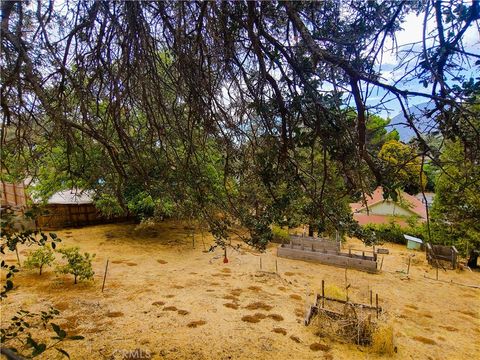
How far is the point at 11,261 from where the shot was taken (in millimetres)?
7199

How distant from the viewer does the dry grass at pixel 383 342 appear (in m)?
4.77

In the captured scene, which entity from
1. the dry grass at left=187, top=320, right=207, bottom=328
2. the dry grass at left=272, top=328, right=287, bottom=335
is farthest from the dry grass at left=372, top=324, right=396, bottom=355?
the dry grass at left=187, top=320, right=207, bottom=328

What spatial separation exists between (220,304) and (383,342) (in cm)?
291

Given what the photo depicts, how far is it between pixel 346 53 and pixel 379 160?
0.65m

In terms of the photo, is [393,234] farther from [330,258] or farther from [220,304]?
[220,304]

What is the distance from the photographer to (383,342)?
4.80 m

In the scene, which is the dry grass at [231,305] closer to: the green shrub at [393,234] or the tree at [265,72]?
the tree at [265,72]

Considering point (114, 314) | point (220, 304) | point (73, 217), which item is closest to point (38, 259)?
point (114, 314)

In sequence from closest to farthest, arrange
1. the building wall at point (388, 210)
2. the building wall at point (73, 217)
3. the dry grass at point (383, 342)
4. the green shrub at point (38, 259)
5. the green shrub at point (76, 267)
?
1. the dry grass at point (383, 342)
2. the green shrub at point (76, 267)
3. the green shrub at point (38, 259)
4. the building wall at point (73, 217)
5. the building wall at point (388, 210)

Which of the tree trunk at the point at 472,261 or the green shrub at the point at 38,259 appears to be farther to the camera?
the tree trunk at the point at 472,261

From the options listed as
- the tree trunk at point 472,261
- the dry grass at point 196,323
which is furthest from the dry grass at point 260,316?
the tree trunk at point 472,261

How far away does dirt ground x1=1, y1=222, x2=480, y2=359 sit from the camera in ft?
15.1

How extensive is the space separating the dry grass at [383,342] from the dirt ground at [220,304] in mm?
167

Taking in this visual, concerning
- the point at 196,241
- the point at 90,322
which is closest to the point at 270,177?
the point at 90,322
